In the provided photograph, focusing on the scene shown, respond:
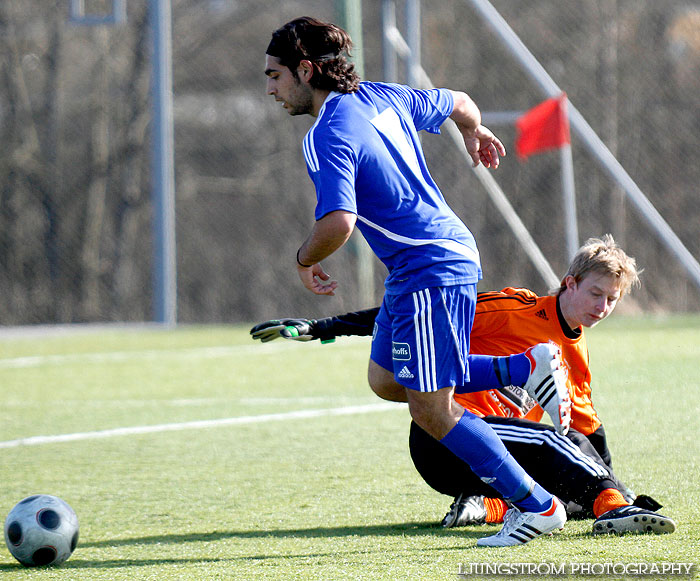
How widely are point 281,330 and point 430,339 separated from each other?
58 centimetres

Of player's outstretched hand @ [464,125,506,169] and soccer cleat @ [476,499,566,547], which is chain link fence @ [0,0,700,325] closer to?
player's outstretched hand @ [464,125,506,169]

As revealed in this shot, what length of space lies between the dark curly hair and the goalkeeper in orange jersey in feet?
2.63

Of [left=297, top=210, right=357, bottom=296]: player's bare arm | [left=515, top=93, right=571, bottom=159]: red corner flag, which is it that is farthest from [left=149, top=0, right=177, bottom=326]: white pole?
[left=297, top=210, right=357, bottom=296]: player's bare arm

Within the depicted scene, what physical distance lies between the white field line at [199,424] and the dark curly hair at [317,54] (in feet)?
10.3

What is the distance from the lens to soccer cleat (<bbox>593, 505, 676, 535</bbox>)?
3408 millimetres

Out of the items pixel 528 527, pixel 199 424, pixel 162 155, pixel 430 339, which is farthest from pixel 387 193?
pixel 162 155

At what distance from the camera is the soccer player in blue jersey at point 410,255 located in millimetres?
3361

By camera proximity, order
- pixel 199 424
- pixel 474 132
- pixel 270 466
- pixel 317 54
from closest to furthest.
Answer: pixel 317 54
pixel 474 132
pixel 270 466
pixel 199 424

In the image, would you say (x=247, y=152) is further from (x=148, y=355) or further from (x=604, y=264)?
(x=604, y=264)

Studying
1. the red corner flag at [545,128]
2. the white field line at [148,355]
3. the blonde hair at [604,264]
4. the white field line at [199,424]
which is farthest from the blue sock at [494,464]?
the red corner flag at [545,128]

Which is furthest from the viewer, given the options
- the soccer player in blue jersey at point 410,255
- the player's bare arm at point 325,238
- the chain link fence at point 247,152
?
the chain link fence at point 247,152

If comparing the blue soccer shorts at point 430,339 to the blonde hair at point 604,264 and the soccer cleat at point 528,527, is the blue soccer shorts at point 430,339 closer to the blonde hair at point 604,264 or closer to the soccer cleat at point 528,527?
the soccer cleat at point 528,527

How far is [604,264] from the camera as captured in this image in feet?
12.5

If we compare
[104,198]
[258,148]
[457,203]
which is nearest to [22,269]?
[104,198]
